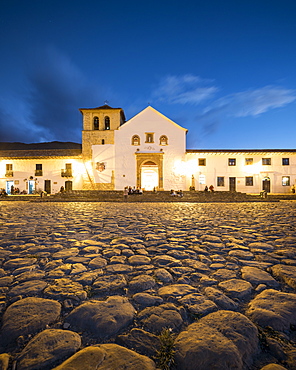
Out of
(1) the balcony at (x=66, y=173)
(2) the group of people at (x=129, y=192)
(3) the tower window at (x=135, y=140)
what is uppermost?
(3) the tower window at (x=135, y=140)

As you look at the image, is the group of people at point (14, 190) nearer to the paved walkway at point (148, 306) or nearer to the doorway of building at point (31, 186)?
the doorway of building at point (31, 186)

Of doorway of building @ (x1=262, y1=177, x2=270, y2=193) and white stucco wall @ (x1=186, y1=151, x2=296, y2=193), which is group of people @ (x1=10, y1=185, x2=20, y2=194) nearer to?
white stucco wall @ (x1=186, y1=151, x2=296, y2=193)

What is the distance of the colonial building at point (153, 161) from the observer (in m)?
23.7

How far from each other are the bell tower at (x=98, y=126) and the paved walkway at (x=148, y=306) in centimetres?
2256

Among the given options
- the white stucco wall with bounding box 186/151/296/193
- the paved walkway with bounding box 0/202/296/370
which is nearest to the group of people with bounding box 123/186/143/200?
the white stucco wall with bounding box 186/151/296/193

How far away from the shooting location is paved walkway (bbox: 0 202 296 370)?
1051 mm

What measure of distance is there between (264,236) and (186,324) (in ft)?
10.4

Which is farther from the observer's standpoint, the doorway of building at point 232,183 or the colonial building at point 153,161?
the doorway of building at point 232,183

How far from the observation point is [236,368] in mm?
983

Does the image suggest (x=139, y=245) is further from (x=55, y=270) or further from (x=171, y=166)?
(x=171, y=166)

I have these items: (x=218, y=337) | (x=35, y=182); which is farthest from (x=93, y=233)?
(x=35, y=182)

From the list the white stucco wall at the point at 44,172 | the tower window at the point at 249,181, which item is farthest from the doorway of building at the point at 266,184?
the white stucco wall at the point at 44,172

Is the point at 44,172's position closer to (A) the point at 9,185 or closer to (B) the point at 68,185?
(B) the point at 68,185

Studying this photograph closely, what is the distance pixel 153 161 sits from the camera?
23.7 m
